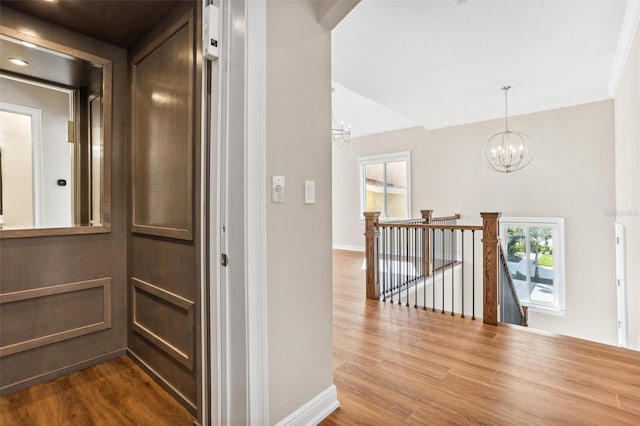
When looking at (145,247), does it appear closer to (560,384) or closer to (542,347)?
(560,384)

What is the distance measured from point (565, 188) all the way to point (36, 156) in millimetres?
6470

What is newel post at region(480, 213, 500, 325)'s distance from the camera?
285cm

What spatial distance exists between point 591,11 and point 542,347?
280 centimetres

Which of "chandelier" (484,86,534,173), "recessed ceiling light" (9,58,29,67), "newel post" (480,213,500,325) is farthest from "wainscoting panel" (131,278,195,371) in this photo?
"chandelier" (484,86,534,173)

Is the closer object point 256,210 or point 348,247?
point 256,210

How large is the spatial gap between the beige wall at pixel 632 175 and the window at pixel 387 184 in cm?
351

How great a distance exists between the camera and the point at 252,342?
1.22 m

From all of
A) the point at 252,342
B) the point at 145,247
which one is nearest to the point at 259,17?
the point at 252,342

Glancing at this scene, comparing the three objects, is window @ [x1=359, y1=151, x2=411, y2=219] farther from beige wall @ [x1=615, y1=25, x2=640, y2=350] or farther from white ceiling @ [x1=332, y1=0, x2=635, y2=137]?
beige wall @ [x1=615, y1=25, x2=640, y2=350]

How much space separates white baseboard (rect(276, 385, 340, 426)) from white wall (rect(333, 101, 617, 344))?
17.0 feet

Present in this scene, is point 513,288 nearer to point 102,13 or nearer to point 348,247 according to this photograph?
point 348,247

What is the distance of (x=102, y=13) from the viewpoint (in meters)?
1.75

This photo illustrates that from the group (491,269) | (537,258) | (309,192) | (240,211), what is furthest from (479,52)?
(537,258)

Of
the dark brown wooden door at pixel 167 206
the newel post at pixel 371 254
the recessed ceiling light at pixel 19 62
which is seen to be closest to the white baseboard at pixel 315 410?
the dark brown wooden door at pixel 167 206
